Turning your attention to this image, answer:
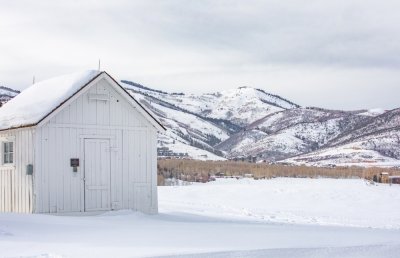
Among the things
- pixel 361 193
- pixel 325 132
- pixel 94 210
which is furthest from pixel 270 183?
pixel 325 132

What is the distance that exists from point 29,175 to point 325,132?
140 meters

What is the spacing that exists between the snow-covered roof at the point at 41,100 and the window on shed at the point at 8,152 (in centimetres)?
51

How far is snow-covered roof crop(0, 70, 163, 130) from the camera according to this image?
17.6 m

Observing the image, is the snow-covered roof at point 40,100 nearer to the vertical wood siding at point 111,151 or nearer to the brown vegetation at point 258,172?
the vertical wood siding at point 111,151

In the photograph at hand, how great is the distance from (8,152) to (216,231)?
296 inches

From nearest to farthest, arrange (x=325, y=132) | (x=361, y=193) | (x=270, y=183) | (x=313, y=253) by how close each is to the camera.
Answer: (x=313, y=253) → (x=361, y=193) → (x=270, y=183) → (x=325, y=132)

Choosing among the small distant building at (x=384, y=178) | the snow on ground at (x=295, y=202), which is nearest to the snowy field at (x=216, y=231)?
the snow on ground at (x=295, y=202)

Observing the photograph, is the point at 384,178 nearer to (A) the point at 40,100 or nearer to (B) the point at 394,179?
(B) the point at 394,179

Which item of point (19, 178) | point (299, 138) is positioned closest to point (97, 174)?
point (19, 178)

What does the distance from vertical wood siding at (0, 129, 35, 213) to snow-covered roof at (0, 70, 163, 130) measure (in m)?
0.33

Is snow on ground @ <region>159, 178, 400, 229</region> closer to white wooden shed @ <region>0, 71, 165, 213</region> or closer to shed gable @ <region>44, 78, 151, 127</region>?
white wooden shed @ <region>0, 71, 165, 213</region>

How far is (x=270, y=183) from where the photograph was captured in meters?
34.4

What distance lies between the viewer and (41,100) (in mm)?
18719

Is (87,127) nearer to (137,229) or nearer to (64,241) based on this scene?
(137,229)
